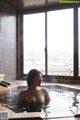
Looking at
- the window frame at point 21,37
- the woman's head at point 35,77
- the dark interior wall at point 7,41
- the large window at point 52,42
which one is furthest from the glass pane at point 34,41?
the woman's head at point 35,77

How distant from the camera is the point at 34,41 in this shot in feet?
19.6

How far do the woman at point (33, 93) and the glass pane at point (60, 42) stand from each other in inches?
85.3

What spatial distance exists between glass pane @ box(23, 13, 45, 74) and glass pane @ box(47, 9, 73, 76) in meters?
0.20

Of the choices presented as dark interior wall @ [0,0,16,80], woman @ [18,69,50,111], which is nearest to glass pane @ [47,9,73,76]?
dark interior wall @ [0,0,16,80]

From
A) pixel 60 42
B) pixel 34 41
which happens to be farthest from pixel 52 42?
pixel 34 41

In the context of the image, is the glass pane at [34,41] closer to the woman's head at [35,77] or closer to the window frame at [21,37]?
the window frame at [21,37]

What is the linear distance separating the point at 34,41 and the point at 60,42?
2.46ft

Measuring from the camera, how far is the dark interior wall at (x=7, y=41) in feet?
17.6

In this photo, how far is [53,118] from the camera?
6.98ft

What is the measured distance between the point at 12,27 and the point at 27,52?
0.79 metres

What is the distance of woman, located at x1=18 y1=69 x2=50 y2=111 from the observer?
3.31 meters

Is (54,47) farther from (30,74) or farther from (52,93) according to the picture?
(30,74)

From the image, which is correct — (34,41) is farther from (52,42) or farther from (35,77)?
(35,77)

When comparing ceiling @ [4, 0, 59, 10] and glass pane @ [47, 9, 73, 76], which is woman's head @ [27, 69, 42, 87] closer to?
glass pane @ [47, 9, 73, 76]
